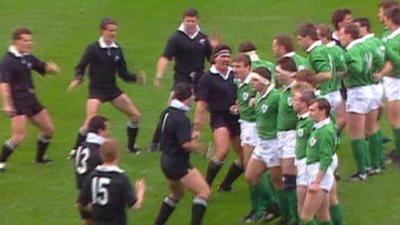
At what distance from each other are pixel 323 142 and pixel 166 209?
272cm

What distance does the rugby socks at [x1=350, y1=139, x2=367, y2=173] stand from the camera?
16594 mm

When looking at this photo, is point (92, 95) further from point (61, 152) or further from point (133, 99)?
point (133, 99)

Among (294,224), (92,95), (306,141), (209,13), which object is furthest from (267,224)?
(209,13)

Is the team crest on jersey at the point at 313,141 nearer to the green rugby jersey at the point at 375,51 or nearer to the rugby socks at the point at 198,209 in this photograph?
the rugby socks at the point at 198,209

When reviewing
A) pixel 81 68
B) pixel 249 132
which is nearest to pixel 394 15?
pixel 249 132

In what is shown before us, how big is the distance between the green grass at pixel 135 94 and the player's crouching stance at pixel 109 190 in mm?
2872

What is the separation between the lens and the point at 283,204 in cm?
1470

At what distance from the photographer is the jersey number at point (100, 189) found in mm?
12336

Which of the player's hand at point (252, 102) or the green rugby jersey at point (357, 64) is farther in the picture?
the green rugby jersey at point (357, 64)

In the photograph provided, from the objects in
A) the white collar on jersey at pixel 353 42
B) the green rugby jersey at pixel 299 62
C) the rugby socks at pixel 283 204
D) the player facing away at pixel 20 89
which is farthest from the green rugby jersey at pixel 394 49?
the player facing away at pixel 20 89

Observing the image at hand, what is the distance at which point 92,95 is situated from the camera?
18.1 meters

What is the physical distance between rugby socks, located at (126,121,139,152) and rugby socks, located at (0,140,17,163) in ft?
6.58

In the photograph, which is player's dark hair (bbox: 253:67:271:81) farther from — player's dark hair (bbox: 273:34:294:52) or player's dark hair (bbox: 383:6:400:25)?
player's dark hair (bbox: 383:6:400:25)

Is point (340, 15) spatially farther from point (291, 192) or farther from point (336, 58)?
point (291, 192)
